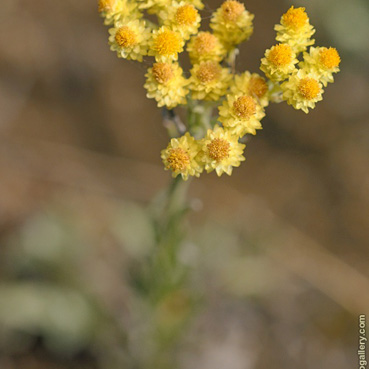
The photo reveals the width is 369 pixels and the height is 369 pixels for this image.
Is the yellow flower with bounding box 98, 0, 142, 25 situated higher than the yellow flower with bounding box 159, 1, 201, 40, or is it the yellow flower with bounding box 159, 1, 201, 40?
the yellow flower with bounding box 98, 0, 142, 25

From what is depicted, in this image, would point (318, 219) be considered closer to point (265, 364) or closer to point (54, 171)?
point (265, 364)

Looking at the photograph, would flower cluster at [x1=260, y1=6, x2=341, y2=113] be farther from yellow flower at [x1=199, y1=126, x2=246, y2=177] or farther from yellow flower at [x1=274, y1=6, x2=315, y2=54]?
yellow flower at [x1=199, y1=126, x2=246, y2=177]

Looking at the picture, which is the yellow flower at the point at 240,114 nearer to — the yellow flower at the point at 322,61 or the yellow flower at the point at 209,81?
the yellow flower at the point at 209,81

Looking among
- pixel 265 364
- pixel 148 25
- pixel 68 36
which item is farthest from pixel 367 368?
pixel 68 36

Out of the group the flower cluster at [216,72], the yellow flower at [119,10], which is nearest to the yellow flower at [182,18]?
the flower cluster at [216,72]

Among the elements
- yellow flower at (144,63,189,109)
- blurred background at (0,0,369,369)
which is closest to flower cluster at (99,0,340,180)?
Answer: yellow flower at (144,63,189,109)

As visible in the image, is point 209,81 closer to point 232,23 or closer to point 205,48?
point 205,48
